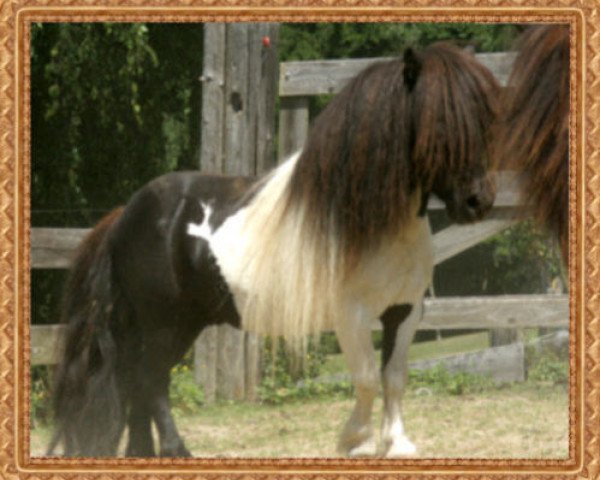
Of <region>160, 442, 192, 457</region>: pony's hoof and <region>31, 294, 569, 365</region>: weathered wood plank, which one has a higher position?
<region>31, 294, 569, 365</region>: weathered wood plank

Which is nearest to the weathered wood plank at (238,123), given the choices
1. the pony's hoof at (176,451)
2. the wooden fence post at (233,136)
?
the wooden fence post at (233,136)

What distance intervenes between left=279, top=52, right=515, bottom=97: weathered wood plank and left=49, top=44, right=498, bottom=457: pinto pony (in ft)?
0.37

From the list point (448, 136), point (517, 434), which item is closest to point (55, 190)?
point (448, 136)

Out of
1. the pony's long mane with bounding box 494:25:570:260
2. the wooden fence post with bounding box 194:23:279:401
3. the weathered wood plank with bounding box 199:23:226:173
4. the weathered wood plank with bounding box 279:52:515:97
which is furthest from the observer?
the weathered wood plank with bounding box 199:23:226:173

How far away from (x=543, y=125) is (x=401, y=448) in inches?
43.5

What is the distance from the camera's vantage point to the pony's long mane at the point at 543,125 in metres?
3.21

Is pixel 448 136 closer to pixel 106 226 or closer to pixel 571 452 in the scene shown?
pixel 571 452

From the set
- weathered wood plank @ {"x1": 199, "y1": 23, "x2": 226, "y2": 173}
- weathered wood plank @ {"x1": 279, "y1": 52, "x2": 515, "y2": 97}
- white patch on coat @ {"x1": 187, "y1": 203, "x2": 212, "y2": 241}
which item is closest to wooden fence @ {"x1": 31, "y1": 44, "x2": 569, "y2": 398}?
weathered wood plank @ {"x1": 279, "y1": 52, "x2": 515, "y2": 97}

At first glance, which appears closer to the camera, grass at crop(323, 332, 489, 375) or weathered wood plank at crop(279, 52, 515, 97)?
weathered wood plank at crop(279, 52, 515, 97)

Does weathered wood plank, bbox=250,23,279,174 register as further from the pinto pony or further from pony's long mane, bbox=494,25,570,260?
pony's long mane, bbox=494,25,570,260

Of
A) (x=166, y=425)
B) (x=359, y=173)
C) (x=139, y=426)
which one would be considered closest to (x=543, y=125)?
(x=359, y=173)

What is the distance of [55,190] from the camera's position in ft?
12.4

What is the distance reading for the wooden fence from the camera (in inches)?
146

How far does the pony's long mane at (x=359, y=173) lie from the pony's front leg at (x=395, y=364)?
0.68ft
